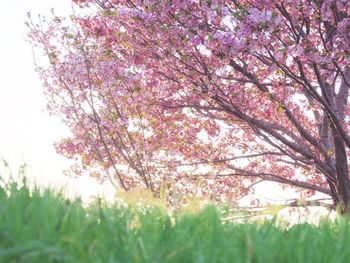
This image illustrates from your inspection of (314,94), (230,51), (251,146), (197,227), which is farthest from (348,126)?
(197,227)

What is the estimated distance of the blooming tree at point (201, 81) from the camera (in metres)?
7.70

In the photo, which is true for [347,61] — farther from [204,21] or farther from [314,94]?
[204,21]

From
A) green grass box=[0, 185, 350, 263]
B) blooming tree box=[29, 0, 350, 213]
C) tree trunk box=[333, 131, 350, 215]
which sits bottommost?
green grass box=[0, 185, 350, 263]

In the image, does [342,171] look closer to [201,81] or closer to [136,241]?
[201,81]

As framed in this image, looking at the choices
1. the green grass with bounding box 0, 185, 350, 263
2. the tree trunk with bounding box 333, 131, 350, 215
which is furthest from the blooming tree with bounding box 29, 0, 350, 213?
the green grass with bounding box 0, 185, 350, 263

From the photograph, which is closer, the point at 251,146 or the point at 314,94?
Result: the point at 314,94

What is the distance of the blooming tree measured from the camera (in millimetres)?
7695

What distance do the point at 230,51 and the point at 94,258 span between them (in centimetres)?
561

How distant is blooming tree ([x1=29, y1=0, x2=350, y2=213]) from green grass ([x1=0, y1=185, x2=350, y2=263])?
175 inches

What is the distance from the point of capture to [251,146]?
1219 centimetres

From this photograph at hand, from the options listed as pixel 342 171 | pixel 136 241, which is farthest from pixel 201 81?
pixel 136 241

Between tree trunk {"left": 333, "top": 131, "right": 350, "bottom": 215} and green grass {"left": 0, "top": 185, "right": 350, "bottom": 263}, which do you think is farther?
tree trunk {"left": 333, "top": 131, "right": 350, "bottom": 215}

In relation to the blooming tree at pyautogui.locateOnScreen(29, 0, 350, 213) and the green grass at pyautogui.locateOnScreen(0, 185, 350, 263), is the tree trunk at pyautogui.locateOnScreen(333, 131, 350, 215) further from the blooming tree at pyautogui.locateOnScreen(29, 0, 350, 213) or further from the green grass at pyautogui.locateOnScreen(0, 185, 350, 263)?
the green grass at pyautogui.locateOnScreen(0, 185, 350, 263)

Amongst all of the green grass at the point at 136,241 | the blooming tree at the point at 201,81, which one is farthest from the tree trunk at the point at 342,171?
the green grass at the point at 136,241
